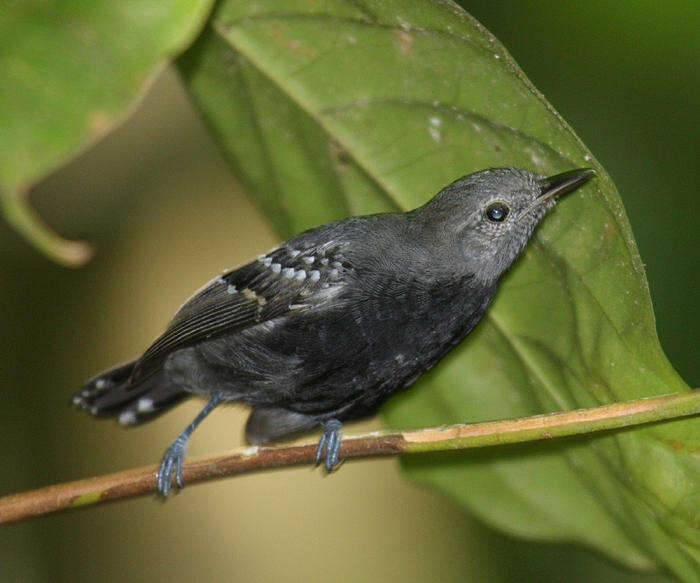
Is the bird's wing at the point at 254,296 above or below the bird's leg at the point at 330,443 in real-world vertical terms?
above

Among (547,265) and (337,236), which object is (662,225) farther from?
(337,236)

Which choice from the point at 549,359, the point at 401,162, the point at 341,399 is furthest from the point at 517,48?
the point at 341,399

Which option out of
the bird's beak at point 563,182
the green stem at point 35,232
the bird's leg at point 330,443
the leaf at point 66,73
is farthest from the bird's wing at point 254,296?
the green stem at point 35,232

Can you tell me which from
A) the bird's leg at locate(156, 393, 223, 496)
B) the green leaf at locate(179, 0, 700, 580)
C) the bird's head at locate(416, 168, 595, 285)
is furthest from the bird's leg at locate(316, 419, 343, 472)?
the bird's head at locate(416, 168, 595, 285)

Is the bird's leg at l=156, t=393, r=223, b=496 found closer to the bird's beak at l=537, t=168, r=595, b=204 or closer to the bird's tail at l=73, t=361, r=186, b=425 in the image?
the bird's tail at l=73, t=361, r=186, b=425

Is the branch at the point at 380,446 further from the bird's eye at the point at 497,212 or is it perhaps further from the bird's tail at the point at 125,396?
the bird's tail at the point at 125,396

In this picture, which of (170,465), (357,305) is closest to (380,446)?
(357,305)
